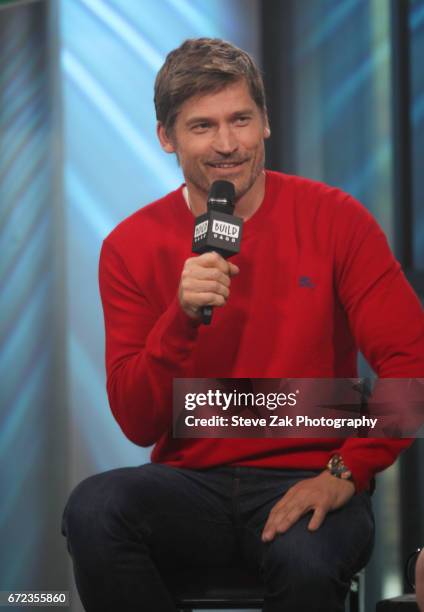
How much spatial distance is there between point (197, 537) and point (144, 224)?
54 centimetres

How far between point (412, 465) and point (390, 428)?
0.82 meters

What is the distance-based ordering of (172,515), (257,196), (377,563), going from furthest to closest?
(377,563)
(257,196)
(172,515)

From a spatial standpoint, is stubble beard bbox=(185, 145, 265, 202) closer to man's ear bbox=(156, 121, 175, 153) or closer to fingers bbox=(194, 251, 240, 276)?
man's ear bbox=(156, 121, 175, 153)

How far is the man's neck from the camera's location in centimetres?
165

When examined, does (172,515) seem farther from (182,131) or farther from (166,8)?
(166,8)

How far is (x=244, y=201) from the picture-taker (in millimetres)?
1647

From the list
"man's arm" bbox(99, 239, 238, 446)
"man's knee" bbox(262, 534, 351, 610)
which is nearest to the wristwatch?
"man's knee" bbox(262, 534, 351, 610)

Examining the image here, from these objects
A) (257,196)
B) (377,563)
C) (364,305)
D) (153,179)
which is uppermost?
(153,179)

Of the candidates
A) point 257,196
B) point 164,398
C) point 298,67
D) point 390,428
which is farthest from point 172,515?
point 298,67

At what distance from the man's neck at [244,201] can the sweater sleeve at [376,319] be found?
174 millimetres

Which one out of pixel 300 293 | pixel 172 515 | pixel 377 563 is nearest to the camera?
pixel 172 515

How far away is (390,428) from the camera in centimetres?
151

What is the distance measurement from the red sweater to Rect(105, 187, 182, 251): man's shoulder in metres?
0.01

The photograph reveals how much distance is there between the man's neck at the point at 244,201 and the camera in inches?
64.8
